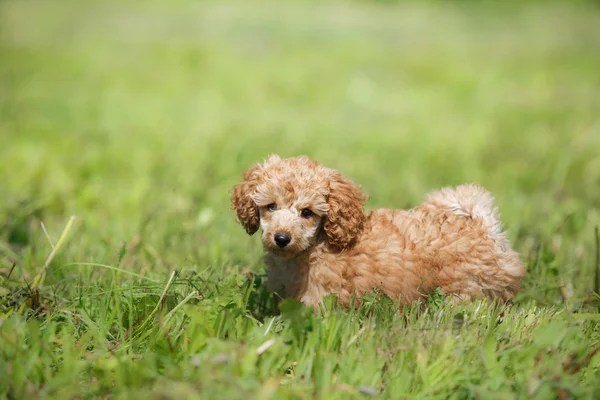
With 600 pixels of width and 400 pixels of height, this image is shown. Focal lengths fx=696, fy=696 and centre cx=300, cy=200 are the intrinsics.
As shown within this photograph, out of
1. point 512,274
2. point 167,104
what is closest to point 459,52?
point 167,104

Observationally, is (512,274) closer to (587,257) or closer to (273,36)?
(587,257)

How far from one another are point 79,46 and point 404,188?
8394mm

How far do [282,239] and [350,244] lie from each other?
43 centimetres

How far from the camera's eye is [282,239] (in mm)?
3432

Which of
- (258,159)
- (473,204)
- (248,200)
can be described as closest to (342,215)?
(248,200)

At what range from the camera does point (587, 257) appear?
15.6 ft

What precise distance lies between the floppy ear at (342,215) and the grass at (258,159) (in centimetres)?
40

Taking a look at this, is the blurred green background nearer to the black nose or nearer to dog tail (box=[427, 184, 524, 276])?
dog tail (box=[427, 184, 524, 276])

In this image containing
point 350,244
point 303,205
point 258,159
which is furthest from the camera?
point 258,159

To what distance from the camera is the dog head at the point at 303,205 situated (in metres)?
3.52

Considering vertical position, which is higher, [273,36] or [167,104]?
[273,36]

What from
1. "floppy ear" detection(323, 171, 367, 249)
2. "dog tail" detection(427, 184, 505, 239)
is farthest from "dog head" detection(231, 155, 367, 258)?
"dog tail" detection(427, 184, 505, 239)

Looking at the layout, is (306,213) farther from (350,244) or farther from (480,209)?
(480,209)

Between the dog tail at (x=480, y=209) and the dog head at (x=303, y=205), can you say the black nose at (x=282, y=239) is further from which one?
the dog tail at (x=480, y=209)
